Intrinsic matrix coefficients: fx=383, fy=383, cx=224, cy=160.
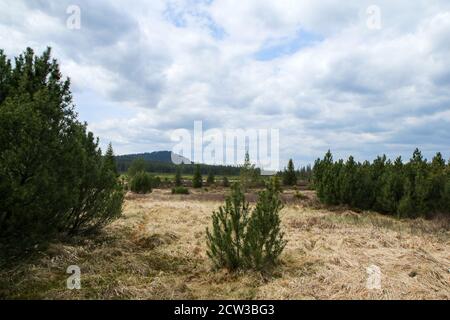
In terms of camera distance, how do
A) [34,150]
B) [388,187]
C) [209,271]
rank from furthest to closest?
[388,187], [209,271], [34,150]

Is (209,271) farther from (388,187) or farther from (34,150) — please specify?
(388,187)

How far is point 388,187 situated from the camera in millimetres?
20938

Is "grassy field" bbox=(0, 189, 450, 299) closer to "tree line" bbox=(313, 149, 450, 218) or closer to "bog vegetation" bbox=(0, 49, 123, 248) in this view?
"bog vegetation" bbox=(0, 49, 123, 248)

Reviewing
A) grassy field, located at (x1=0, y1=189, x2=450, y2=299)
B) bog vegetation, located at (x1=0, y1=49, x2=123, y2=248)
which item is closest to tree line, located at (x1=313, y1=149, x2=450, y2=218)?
grassy field, located at (x1=0, y1=189, x2=450, y2=299)

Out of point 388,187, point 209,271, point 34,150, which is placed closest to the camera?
point 34,150

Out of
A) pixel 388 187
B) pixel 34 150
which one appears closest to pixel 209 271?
pixel 34 150

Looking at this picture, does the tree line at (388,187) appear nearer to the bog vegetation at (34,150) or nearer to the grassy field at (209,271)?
the grassy field at (209,271)

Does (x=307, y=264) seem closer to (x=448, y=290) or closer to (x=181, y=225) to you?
(x=448, y=290)

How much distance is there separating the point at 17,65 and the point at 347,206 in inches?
775

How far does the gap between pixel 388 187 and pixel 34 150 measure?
63.4ft

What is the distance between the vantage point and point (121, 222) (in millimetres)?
13914

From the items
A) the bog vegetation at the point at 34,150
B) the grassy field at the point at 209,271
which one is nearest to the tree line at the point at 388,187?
the grassy field at the point at 209,271

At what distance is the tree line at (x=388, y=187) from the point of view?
19859 mm

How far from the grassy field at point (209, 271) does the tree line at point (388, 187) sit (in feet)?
29.7
